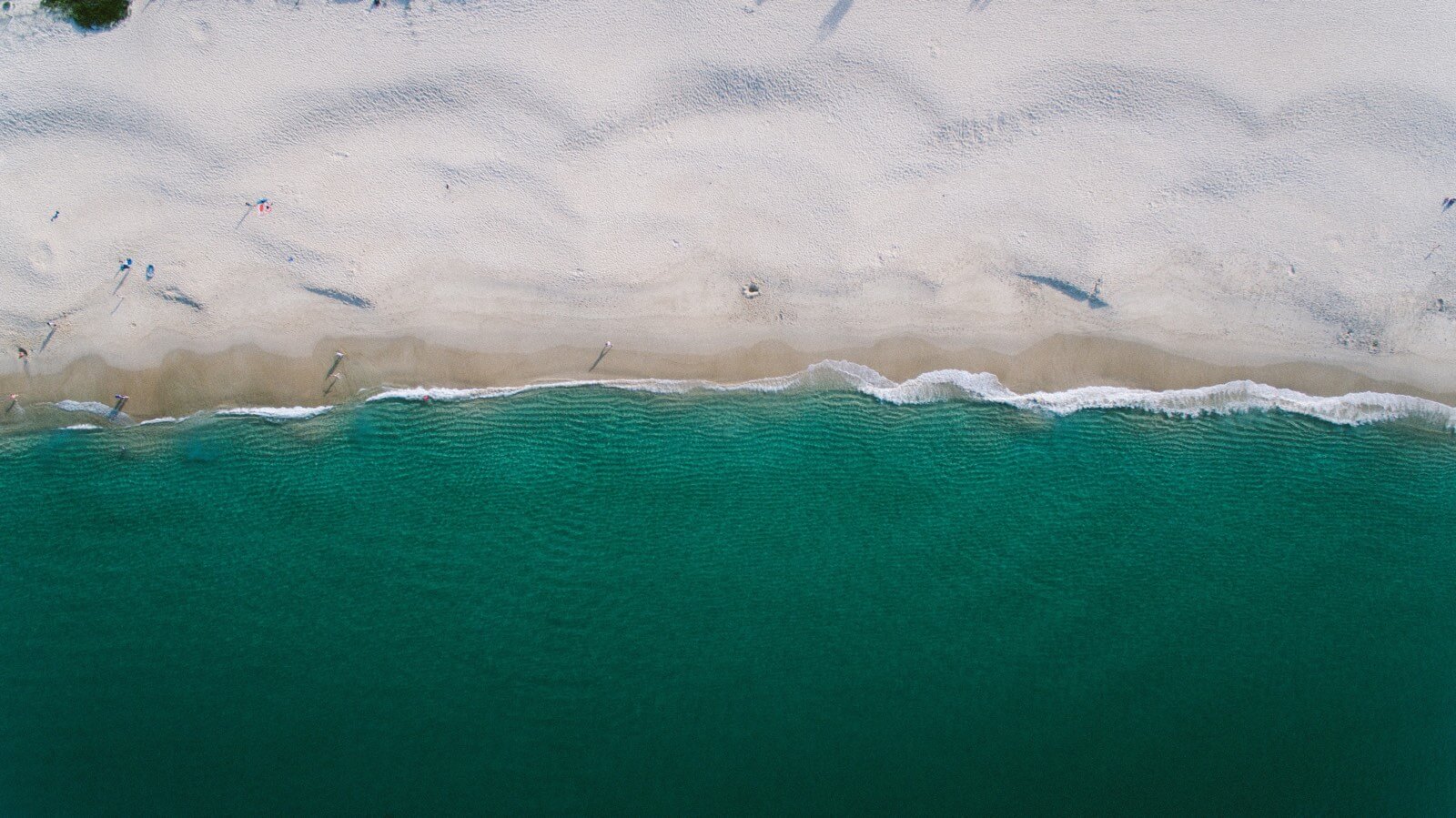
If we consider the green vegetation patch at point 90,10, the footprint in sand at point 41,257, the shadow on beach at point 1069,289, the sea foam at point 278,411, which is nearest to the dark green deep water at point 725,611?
the sea foam at point 278,411

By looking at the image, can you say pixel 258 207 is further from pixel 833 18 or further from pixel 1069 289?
pixel 1069 289

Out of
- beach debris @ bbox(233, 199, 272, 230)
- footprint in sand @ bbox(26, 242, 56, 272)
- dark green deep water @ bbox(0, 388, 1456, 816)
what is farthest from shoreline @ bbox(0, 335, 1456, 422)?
beach debris @ bbox(233, 199, 272, 230)

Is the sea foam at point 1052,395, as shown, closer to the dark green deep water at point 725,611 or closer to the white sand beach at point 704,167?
the dark green deep water at point 725,611

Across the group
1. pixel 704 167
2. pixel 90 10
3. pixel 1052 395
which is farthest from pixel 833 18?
pixel 90 10

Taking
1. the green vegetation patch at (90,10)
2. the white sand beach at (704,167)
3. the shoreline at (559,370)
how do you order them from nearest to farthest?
the green vegetation patch at (90,10), the white sand beach at (704,167), the shoreline at (559,370)

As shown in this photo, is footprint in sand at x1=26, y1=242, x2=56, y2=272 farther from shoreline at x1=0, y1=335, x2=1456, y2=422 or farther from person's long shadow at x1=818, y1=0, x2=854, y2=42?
person's long shadow at x1=818, y1=0, x2=854, y2=42
